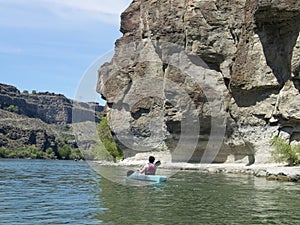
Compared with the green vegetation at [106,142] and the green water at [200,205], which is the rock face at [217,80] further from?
the green water at [200,205]

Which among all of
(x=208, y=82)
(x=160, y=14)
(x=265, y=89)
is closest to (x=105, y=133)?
(x=160, y=14)

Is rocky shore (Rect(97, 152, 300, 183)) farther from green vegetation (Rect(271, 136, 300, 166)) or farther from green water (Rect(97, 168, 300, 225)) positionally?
green water (Rect(97, 168, 300, 225))

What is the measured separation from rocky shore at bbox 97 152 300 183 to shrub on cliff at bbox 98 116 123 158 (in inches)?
488

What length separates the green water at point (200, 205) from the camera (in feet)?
45.7

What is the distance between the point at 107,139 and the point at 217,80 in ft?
126

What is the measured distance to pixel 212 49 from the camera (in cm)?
5012

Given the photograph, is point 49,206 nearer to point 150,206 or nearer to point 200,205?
point 150,206

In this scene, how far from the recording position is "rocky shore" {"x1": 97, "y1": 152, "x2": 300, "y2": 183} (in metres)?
30.0

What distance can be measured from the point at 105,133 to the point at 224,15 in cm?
4188

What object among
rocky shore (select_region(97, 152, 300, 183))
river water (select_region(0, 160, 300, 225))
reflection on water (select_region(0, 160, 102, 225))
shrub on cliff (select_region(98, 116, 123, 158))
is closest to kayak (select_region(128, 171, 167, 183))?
river water (select_region(0, 160, 300, 225))

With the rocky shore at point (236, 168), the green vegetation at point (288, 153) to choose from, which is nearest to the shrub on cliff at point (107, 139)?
the rocky shore at point (236, 168)

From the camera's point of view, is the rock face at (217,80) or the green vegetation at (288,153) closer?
the green vegetation at (288,153)

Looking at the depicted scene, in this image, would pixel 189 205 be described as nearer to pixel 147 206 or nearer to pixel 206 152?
pixel 147 206

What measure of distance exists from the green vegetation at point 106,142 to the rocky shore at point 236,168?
12.7m
